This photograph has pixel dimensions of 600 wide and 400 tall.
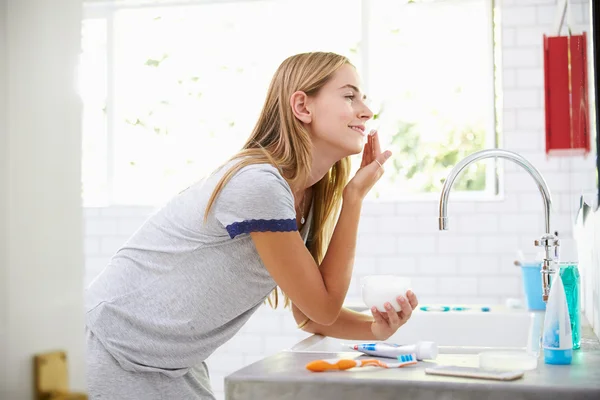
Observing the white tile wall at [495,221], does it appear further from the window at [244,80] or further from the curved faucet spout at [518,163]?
the curved faucet spout at [518,163]

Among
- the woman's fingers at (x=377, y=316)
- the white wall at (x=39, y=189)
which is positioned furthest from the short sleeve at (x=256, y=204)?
the white wall at (x=39, y=189)

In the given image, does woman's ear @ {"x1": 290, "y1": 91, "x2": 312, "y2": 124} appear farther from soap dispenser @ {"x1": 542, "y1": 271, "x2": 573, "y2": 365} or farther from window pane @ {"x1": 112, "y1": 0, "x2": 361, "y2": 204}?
window pane @ {"x1": 112, "y1": 0, "x2": 361, "y2": 204}

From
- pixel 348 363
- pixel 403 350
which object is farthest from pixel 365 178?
pixel 348 363

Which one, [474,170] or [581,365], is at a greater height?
→ [474,170]

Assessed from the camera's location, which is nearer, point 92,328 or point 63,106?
point 63,106

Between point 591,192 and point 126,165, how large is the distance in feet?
9.31

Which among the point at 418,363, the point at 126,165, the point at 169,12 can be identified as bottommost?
the point at 418,363

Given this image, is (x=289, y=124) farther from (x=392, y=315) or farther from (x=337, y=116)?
(x=392, y=315)

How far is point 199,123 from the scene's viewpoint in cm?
409

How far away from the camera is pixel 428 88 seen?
12.8ft

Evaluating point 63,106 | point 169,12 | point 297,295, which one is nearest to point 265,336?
point 169,12

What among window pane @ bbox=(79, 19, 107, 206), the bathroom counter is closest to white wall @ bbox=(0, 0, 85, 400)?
the bathroom counter

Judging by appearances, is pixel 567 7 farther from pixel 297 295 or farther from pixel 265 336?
pixel 265 336

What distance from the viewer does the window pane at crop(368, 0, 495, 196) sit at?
12.6ft
